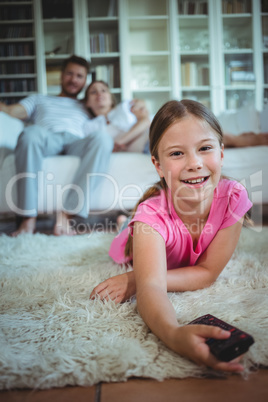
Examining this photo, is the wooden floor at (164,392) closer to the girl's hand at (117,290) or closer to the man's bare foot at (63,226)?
the girl's hand at (117,290)

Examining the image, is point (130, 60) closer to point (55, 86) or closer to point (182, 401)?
point (55, 86)

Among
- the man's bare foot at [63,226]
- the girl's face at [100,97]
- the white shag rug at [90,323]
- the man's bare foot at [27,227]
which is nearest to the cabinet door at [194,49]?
the girl's face at [100,97]

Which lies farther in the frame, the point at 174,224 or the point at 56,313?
the point at 174,224

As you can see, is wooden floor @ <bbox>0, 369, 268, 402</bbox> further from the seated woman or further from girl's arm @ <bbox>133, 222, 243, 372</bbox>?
the seated woman

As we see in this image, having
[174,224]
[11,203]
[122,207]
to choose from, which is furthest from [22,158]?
[174,224]

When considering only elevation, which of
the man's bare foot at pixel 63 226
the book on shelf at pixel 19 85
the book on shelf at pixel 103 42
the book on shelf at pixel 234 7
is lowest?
the man's bare foot at pixel 63 226

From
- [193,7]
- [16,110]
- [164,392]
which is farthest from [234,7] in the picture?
[164,392]

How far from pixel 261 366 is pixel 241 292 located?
27 cm

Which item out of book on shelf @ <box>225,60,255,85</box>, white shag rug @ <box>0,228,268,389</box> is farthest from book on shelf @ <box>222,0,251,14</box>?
white shag rug @ <box>0,228,268,389</box>

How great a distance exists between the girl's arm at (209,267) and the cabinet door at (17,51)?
3235 millimetres

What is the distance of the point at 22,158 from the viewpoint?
1647 mm

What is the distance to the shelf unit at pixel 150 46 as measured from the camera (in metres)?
3.41

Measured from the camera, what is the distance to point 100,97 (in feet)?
6.89

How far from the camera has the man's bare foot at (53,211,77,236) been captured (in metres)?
1.60
